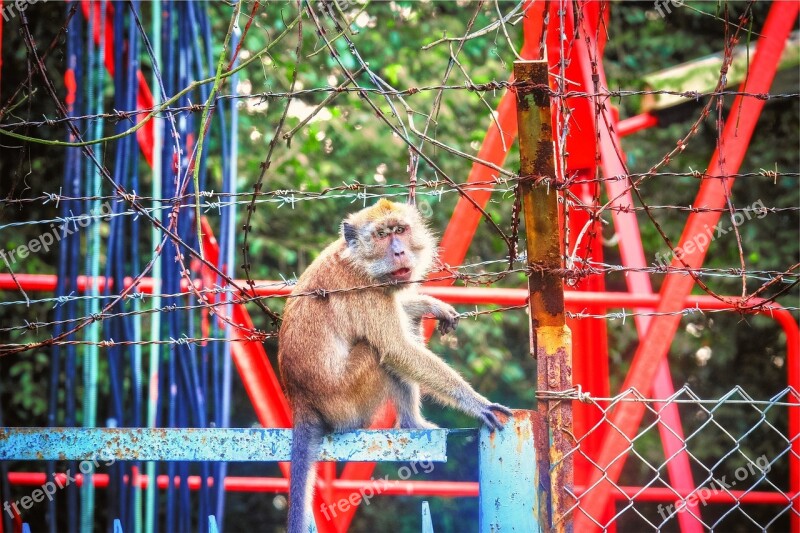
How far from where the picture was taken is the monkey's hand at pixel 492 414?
2.61 metres

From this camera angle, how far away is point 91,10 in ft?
16.4

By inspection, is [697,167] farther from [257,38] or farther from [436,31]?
[257,38]

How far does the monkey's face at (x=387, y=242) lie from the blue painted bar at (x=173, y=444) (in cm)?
127

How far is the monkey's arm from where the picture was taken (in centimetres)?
407

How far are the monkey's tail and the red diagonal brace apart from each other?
155 centimetres

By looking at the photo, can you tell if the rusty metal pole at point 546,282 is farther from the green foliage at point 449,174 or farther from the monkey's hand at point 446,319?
the green foliage at point 449,174

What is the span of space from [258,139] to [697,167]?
443cm

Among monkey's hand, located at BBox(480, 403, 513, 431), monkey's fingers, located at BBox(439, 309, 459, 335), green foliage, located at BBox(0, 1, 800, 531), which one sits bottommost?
monkey's hand, located at BBox(480, 403, 513, 431)

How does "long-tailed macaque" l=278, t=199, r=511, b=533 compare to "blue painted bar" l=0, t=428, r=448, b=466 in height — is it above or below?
above

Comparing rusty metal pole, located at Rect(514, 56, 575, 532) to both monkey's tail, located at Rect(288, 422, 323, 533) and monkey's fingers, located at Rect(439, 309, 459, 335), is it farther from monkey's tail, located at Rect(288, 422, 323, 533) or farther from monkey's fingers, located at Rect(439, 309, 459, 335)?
monkey's fingers, located at Rect(439, 309, 459, 335)

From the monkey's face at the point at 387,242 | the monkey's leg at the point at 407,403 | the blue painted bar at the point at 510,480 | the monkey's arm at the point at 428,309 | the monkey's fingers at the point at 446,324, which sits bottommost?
the blue painted bar at the point at 510,480

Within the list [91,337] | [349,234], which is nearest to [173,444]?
[349,234]

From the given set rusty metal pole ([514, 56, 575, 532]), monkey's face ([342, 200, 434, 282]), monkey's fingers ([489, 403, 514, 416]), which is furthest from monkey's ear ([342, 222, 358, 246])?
rusty metal pole ([514, 56, 575, 532])

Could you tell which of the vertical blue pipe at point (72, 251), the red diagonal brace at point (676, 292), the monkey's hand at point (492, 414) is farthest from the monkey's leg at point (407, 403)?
the vertical blue pipe at point (72, 251)
